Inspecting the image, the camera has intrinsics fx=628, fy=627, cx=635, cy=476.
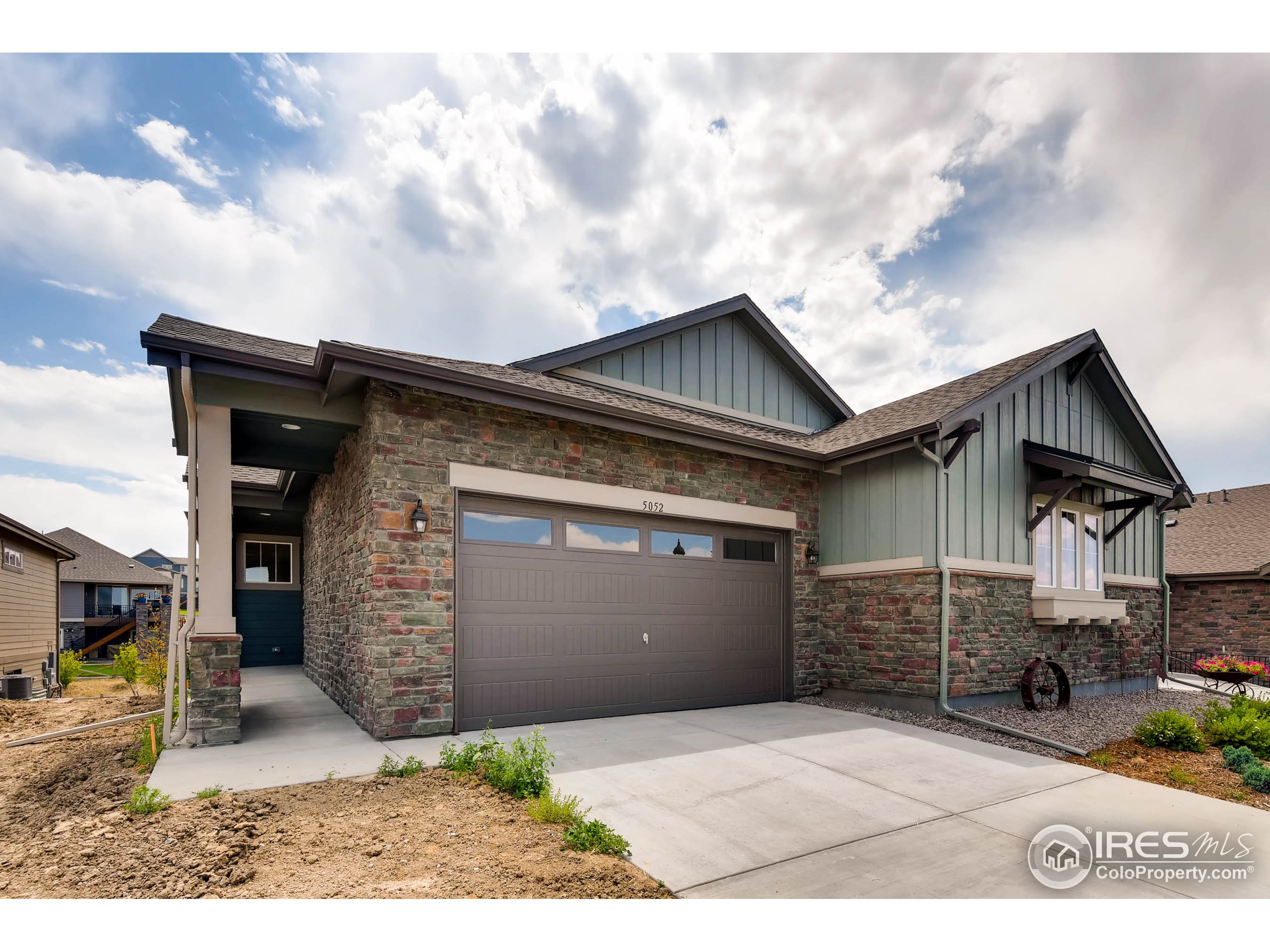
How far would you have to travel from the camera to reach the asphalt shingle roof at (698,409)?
6.48 meters

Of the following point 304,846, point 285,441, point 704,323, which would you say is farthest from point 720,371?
point 304,846

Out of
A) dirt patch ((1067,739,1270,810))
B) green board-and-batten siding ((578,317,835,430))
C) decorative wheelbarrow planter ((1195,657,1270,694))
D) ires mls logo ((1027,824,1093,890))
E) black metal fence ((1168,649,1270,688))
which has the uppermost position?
green board-and-batten siding ((578,317,835,430))

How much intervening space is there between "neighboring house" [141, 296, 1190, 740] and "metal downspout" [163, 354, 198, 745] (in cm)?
11

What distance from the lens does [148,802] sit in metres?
4.18

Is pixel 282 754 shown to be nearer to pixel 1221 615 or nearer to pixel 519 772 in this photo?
pixel 519 772

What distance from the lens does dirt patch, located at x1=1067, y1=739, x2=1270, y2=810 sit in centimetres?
512

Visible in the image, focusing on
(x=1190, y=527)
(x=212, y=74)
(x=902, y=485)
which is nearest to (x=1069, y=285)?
(x=902, y=485)

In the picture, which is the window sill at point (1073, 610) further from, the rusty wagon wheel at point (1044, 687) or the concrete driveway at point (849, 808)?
the concrete driveway at point (849, 808)

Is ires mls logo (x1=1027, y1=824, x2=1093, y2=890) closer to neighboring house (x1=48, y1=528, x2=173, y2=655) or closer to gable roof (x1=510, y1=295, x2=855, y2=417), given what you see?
gable roof (x1=510, y1=295, x2=855, y2=417)

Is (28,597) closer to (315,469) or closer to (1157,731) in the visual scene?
(315,469)

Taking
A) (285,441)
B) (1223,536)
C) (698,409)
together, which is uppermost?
(698,409)

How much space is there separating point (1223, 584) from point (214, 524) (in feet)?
66.8

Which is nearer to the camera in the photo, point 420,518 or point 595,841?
point 595,841

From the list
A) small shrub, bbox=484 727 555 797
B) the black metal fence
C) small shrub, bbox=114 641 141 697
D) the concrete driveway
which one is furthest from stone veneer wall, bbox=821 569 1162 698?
small shrub, bbox=114 641 141 697
